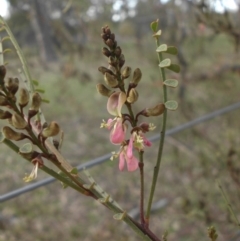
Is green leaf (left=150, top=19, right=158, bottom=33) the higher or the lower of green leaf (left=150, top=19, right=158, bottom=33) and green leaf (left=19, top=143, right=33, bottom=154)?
the higher

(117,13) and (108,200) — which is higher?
(108,200)

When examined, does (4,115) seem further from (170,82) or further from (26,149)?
(170,82)

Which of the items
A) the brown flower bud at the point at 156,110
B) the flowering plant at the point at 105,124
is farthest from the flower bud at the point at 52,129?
the brown flower bud at the point at 156,110

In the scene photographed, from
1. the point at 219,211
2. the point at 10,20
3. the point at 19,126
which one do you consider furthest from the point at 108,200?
the point at 10,20

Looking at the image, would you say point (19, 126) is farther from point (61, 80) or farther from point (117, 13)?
point (61, 80)

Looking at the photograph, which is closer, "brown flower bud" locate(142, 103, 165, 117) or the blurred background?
"brown flower bud" locate(142, 103, 165, 117)

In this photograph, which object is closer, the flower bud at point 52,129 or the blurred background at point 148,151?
the flower bud at point 52,129

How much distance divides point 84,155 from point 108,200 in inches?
148

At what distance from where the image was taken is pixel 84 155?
4.21m

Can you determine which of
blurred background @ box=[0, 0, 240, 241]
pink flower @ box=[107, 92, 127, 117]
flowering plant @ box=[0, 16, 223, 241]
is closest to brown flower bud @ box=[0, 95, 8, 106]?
flowering plant @ box=[0, 16, 223, 241]

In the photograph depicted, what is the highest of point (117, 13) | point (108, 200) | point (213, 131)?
point (108, 200)

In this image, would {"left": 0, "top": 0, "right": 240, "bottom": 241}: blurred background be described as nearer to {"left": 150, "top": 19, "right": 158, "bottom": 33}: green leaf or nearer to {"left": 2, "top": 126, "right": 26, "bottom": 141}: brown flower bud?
{"left": 150, "top": 19, "right": 158, "bottom": 33}: green leaf

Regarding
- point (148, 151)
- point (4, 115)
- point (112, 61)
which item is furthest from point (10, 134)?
point (148, 151)

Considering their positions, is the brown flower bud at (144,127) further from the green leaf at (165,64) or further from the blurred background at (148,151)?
the blurred background at (148,151)
